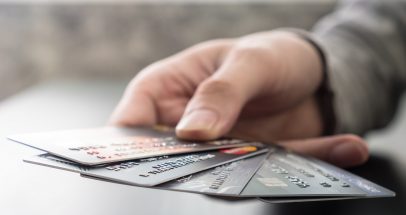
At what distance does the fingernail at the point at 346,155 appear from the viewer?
66cm

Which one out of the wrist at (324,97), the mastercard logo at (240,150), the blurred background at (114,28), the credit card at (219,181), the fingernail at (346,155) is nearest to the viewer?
the credit card at (219,181)

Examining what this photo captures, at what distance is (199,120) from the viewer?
59 centimetres

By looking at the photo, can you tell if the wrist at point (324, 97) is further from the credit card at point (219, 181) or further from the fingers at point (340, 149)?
the credit card at point (219, 181)

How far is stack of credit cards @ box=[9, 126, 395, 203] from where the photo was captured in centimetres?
43

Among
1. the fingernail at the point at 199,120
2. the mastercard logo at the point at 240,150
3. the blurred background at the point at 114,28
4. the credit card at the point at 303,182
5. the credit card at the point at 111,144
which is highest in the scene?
the blurred background at the point at 114,28

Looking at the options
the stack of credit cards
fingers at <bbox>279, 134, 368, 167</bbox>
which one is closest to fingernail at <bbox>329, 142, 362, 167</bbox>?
fingers at <bbox>279, 134, 368, 167</bbox>

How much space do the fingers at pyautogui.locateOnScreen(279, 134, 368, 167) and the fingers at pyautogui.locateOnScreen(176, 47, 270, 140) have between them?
0.33ft

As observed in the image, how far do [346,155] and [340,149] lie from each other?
0.01 meters

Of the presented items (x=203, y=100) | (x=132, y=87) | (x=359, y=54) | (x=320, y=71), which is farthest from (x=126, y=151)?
(x=359, y=54)

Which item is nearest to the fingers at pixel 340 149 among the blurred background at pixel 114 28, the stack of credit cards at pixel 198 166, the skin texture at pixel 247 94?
the skin texture at pixel 247 94

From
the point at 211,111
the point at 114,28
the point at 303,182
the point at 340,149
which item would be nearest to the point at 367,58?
the point at 340,149

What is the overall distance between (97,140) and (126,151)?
0.05m

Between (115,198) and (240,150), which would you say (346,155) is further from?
(115,198)

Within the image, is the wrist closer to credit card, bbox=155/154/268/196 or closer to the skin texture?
the skin texture
